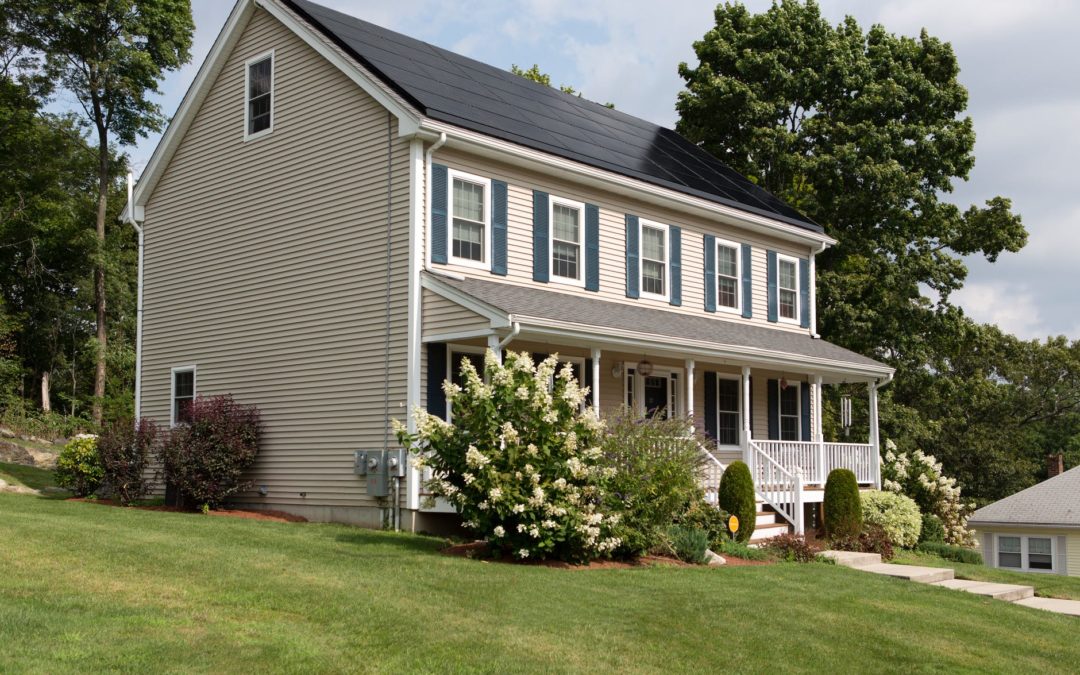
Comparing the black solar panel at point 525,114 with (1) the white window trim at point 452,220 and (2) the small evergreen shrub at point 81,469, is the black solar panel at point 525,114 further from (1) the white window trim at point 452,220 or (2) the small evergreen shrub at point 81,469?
(2) the small evergreen shrub at point 81,469

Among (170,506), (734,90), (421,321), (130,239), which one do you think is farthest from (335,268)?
(130,239)

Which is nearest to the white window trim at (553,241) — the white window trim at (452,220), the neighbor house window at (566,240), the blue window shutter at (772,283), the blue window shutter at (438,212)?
the neighbor house window at (566,240)

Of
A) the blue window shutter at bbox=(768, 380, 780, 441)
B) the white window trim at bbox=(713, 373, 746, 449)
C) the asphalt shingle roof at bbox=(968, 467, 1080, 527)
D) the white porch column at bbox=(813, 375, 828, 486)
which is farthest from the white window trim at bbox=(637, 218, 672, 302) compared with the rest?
the asphalt shingle roof at bbox=(968, 467, 1080, 527)

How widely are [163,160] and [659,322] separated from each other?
32.3 ft

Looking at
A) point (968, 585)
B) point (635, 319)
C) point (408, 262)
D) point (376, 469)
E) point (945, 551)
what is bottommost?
point (945, 551)

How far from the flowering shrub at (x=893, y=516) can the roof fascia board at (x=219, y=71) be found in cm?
1085

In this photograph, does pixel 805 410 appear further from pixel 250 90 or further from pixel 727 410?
pixel 250 90

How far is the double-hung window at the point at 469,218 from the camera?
16.8 metres

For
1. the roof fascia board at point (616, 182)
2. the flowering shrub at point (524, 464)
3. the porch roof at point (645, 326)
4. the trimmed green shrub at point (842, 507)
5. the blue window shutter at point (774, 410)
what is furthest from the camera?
the blue window shutter at point (774, 410)

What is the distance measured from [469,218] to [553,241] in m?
1.99

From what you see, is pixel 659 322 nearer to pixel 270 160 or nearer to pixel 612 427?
pixel 612 427

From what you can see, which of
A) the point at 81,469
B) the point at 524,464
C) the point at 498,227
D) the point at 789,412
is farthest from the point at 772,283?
the point at 81,469

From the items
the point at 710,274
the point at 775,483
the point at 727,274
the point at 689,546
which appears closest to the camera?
the point at 689,546

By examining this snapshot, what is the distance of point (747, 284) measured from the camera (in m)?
22.5
